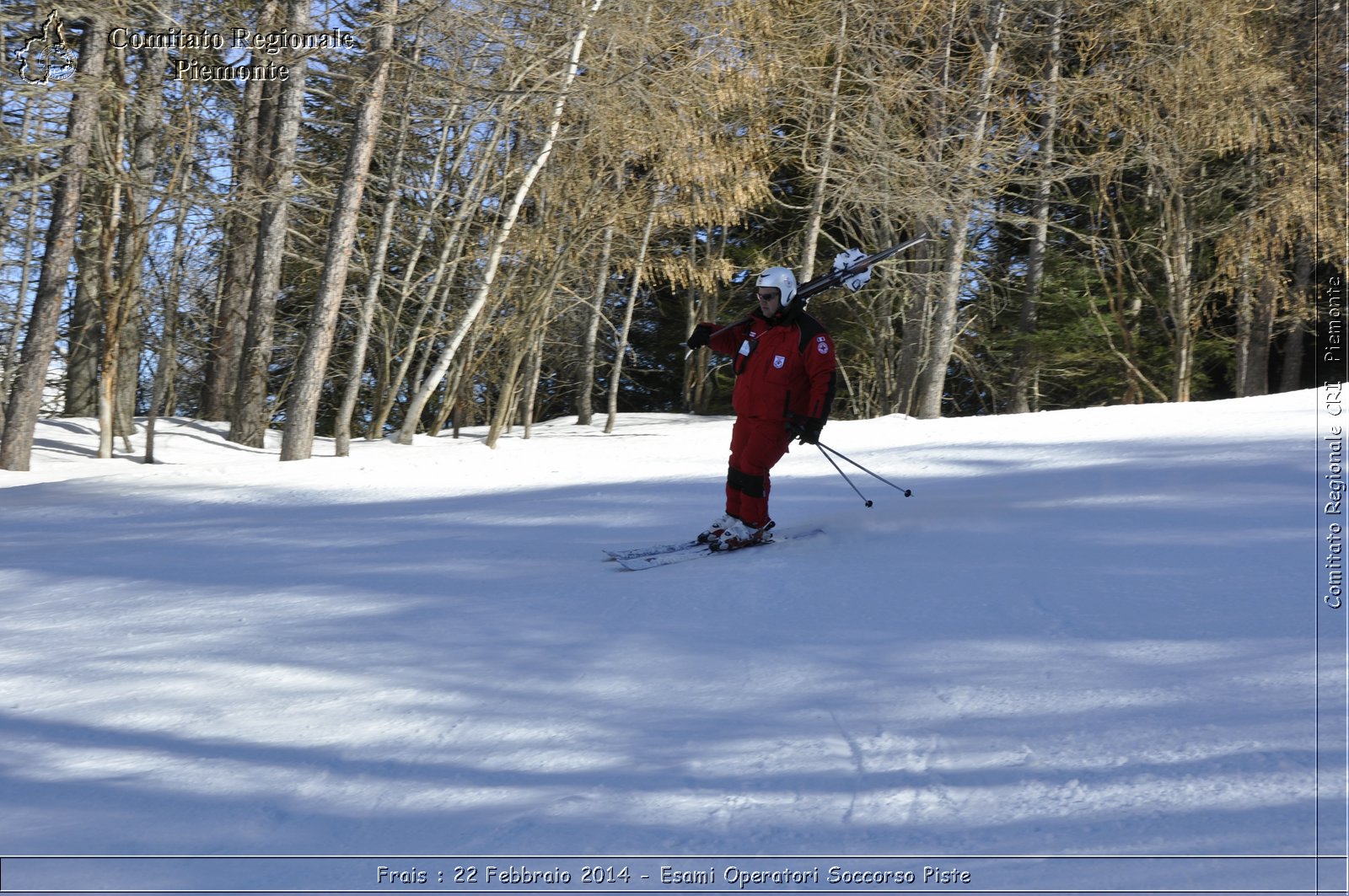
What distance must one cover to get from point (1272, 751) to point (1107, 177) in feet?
60.4

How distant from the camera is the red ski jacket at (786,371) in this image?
6.33m

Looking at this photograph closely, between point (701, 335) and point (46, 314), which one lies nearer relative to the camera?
point (701, 335)

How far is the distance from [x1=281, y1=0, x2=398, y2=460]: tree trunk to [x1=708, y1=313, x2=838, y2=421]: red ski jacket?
321 inches

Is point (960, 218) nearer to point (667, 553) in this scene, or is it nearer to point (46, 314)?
point (667, 553)

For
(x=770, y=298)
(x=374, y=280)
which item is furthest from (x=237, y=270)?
(x=770, y=298)

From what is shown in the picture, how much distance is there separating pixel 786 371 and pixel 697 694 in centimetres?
297

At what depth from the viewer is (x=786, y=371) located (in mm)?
6480

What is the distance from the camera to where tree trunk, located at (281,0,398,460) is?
13156mm

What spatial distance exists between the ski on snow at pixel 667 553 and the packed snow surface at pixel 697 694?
0.41ft

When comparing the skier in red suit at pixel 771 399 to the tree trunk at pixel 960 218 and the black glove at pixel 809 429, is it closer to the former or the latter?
the black glove at pixel 809 429

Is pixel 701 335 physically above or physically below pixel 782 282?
below

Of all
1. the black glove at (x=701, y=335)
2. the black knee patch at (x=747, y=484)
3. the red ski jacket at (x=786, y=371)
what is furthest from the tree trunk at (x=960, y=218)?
the black knee patch at (x=747, y=484)

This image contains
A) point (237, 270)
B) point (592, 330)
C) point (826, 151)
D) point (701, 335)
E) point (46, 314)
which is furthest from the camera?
point (592, 330)

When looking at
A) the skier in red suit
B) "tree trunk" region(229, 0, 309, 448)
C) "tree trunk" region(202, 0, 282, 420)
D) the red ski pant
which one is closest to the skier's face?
the skier in red suit
